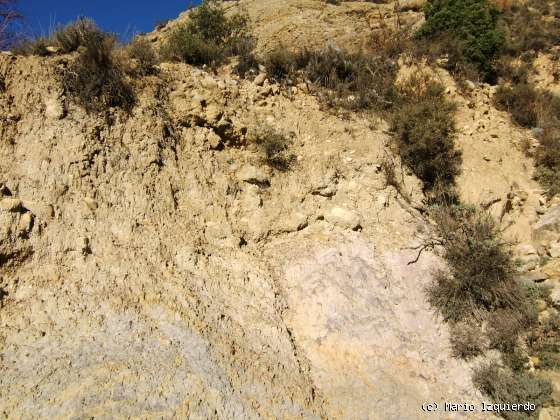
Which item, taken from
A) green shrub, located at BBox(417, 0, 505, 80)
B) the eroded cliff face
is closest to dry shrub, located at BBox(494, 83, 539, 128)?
green shrub, located at BBox(417, 0, 505, 80)

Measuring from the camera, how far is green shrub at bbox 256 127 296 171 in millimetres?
5023

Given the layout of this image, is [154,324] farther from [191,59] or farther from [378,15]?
[378,15]

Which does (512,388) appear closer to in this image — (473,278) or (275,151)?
(473,278)

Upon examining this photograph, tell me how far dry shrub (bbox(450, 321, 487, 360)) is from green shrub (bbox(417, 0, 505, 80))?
529 cm

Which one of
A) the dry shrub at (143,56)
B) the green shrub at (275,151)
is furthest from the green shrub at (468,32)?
the dry shrub at (143,56)

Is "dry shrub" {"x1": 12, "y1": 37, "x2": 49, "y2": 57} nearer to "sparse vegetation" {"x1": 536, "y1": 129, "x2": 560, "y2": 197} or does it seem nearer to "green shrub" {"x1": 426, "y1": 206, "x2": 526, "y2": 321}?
"green shrub" {"x1": 426, "y1": 206, "x2": 526, "y2": 321}

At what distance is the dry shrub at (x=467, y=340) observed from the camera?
12.9ft

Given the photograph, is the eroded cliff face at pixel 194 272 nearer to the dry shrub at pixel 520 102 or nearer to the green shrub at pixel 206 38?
the green shrub at pixel 206 38

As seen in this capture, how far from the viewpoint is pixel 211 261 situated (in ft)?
13.0

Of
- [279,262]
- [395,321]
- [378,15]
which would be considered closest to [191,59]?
[279,262]

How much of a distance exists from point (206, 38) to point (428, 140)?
4.37 m

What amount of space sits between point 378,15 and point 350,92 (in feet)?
14.2

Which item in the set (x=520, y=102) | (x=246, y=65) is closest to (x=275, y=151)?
(x=246, y=65)

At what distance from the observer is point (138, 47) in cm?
522
